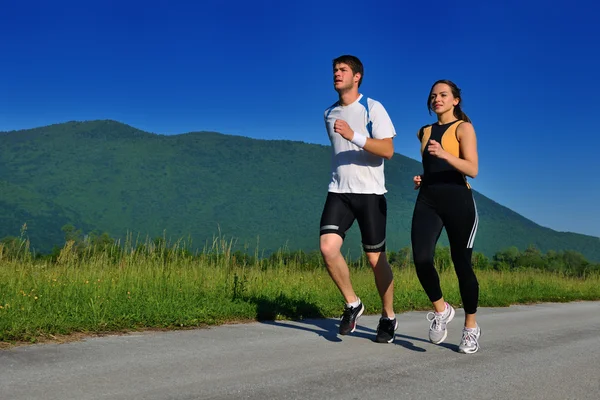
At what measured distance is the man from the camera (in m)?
5.43

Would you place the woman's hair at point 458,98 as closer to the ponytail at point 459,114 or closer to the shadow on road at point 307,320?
the ponytail at point 459,114

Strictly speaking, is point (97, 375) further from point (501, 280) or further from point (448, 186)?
point (501, 280)

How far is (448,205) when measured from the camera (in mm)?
5105

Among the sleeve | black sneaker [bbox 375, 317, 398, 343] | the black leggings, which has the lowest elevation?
black sneaker [bbox 375, 317, 398, 343]

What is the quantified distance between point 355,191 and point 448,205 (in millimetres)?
779

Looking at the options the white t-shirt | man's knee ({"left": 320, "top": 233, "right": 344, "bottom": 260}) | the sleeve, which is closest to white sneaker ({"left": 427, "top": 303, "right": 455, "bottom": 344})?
man's knee ({"left": 320, "top": 233, "right": 344, "bottom": 260})

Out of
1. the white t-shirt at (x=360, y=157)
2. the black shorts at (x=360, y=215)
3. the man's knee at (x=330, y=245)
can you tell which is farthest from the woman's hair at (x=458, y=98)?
the man's knee at (x=330, y=245)

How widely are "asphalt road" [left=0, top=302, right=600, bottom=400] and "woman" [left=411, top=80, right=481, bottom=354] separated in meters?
0.44

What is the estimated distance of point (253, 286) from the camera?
28.2ft

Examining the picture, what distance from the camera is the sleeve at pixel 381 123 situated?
5.36m

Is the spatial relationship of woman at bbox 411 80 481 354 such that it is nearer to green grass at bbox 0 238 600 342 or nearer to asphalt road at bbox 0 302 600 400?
asphalt road at bbox 0 302 600 400

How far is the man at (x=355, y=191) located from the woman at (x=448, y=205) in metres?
0.36

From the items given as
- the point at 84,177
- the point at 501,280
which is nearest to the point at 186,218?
the point at 84,177

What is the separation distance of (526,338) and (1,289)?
5.27 m
